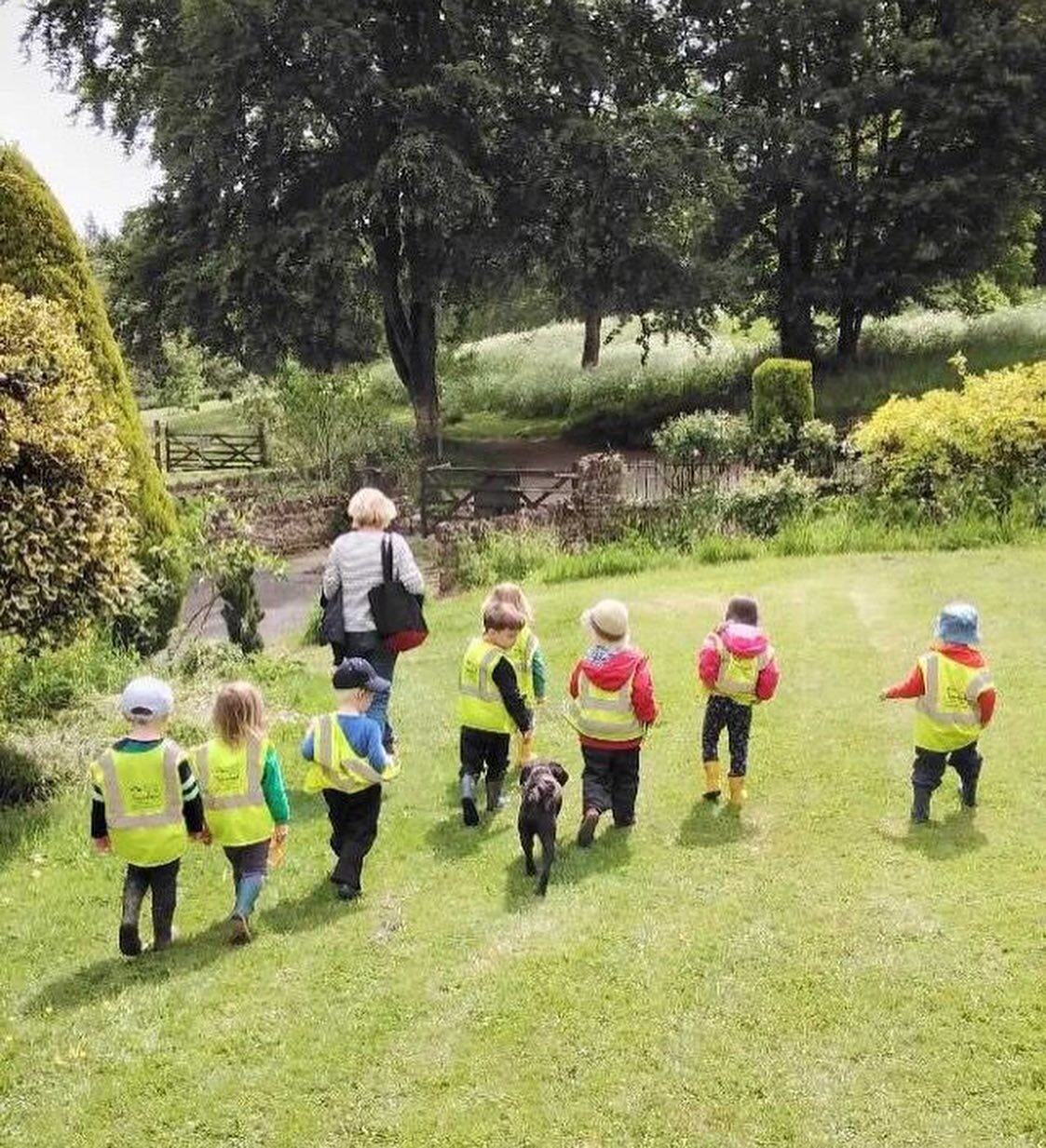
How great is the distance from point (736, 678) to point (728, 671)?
0.07 metres

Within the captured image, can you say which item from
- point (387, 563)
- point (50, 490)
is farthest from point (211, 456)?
point (387, 563)

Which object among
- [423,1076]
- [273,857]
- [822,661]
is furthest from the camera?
[822,661]

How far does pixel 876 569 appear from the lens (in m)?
14.5

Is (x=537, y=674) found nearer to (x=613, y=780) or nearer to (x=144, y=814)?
(x=613, y=780)

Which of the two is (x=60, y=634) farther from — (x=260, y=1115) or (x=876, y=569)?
(x=876, y=569)

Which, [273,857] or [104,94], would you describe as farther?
[104,94]

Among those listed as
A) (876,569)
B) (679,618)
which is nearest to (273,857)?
(679,618)

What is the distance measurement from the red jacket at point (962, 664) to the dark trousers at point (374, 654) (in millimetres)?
3490

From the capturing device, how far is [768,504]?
17141 millimetres

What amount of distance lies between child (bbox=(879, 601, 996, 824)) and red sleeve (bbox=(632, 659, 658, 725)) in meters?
1.60

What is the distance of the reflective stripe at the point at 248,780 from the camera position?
18.8ft

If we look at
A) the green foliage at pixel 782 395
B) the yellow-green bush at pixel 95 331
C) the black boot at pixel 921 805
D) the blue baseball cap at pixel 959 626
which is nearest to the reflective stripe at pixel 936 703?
the blue baseball cap at pixel 959 626

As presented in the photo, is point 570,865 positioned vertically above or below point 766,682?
below

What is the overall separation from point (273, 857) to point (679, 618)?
7669mm
